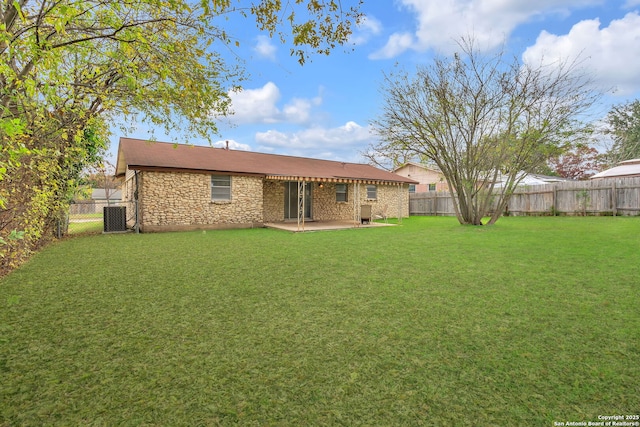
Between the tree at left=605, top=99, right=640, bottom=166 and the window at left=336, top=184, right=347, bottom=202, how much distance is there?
31780 millimetres

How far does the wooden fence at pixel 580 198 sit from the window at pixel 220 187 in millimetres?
17840

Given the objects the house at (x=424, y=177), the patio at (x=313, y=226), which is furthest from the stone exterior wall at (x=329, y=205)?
the house at (x=424, y=177)

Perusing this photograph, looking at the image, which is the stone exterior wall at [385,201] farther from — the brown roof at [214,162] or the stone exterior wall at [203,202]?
the stone exterior wall at [203,202]

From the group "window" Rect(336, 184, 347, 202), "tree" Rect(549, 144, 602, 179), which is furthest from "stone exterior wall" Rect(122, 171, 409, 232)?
"tree" Rect(549, 144, 602, 179)

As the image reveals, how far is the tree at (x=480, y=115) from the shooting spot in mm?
11570

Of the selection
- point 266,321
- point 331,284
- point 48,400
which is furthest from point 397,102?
point 48,400

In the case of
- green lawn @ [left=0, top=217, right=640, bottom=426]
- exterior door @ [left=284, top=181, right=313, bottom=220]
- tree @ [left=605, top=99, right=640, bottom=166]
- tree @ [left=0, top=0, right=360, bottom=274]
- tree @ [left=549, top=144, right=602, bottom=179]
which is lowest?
green lawn @ [left=0, top=217, right=640, bottom=426]

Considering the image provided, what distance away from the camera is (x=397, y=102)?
526 inches

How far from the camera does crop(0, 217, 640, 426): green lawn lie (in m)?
1.95

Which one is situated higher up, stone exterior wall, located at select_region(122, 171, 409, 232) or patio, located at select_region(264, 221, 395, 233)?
stone exterior wall, located at select_region(122, 171, 409, 232)

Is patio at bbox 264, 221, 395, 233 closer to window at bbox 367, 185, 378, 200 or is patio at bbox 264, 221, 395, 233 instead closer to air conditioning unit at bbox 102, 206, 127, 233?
window at bbox 367, 185, 378, 200

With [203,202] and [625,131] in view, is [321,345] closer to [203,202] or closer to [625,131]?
[203,202]

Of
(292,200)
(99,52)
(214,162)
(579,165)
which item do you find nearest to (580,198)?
(292,200)

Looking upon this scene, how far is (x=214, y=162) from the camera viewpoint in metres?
14.5
